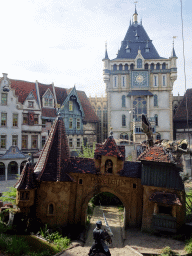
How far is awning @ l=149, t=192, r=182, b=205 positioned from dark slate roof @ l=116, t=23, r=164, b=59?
31.6 meters

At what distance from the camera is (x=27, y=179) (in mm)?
15602

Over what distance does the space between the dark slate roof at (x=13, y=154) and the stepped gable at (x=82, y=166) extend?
16705mm

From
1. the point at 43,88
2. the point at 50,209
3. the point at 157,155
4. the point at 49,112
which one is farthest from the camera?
the point at 43,88

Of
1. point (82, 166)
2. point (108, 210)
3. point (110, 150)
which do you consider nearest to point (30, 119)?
point (108, 210)

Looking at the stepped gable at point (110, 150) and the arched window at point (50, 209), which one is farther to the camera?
the stepped gable at point (110, 150)

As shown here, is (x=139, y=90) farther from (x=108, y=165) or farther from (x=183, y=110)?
(x=108, y=165)

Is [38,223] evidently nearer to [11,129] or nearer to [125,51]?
[11,129]

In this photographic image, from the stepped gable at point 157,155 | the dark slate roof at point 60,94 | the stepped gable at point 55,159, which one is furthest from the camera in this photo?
the dark slate roof at point 60,94

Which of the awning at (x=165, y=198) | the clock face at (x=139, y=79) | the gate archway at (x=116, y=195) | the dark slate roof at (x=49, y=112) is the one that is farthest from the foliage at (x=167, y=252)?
the clock face at (x=139, y=79)

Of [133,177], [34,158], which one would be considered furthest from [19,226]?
[34,158]

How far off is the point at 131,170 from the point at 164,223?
3943mm

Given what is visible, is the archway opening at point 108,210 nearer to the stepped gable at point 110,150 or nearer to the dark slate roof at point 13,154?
the stepped gable at point 110,150

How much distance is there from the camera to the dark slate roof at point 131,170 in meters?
16.3

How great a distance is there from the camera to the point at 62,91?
4009cm
